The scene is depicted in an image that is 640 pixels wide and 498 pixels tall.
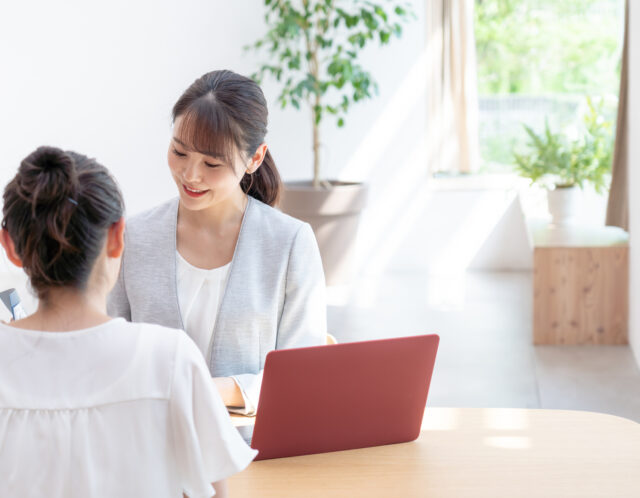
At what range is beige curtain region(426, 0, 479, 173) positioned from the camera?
18.6ft

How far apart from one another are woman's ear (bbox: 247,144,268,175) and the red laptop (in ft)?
1.93

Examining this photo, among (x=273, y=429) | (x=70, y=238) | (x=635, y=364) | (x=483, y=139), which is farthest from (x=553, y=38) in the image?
(x=70, y=238)

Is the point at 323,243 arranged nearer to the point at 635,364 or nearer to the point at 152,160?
the point at 152,160

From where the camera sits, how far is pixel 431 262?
5.93 metres

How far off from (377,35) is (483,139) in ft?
3.45

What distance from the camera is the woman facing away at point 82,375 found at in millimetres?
975

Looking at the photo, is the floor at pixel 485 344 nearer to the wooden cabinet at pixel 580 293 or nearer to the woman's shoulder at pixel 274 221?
the wooden cabinet at pixel 580 293

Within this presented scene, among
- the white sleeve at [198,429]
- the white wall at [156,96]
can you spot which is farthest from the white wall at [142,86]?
the white sleeve at [198,429]

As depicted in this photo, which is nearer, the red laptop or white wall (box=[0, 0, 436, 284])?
the red laptop

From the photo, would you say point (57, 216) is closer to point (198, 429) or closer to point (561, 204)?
point (198, 429)

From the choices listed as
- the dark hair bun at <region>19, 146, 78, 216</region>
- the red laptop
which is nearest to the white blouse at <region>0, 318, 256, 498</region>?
the dark hair bun at <region>19, 146, 78, 216</region>

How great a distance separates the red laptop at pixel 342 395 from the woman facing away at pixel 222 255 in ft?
0.86

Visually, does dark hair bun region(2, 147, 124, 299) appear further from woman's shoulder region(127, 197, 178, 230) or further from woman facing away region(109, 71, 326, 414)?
woman's shoulder region(127, 197, 178, 230)

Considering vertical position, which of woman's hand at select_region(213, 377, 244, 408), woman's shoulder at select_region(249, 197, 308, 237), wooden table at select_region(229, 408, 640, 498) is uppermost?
woman's shoulder at select_region(249, 197, 308, 237)
